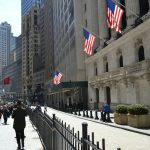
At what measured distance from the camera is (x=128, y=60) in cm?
3669

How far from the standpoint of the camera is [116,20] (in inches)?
1013

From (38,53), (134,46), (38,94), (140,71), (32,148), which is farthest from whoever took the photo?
(38,53)

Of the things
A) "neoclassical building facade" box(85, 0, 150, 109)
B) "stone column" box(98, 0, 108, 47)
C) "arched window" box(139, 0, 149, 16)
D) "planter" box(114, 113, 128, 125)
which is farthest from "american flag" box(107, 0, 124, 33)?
"stone column" box(98, 0, 108, 47)

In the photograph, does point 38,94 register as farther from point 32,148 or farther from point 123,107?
point 32,148

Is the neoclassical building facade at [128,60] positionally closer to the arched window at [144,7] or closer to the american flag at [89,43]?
the arched window at [144,7]

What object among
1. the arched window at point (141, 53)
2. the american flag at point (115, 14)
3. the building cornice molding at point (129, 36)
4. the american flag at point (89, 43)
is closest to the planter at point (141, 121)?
the american flag at point (115, 14)

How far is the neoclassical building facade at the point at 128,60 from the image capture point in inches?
1256

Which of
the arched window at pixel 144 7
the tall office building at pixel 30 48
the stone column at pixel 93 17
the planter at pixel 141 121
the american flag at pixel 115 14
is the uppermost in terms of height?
the tall office building at pixel 30 48

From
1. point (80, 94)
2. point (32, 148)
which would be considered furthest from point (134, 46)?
point (80, 94)

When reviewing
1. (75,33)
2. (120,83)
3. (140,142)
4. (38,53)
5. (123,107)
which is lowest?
(140,142)

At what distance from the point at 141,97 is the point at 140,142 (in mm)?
19665

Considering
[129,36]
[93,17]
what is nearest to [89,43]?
[129,36]

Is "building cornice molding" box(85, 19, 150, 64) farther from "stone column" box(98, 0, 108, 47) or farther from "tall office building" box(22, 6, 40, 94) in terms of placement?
"tall office building" box(22, 6, 40, 94)

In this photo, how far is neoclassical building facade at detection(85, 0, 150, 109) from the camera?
31.9 metres
